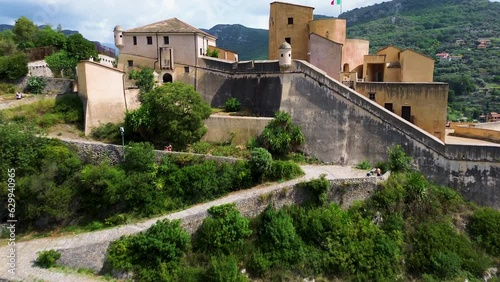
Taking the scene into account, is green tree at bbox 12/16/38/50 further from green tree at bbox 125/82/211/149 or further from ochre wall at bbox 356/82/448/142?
ochre wall at bbox 356/82/448/142

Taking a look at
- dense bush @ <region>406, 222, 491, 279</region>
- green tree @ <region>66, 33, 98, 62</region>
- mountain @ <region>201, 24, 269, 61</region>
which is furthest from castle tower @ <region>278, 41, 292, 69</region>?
mountain @ <region>201, 24, 269, 61</region>

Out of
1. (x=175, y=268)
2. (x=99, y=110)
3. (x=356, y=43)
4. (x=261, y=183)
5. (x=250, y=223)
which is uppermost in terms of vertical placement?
(x=356, y=43)

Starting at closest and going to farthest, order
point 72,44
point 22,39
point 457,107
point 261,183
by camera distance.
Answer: point 261,183 → point 72,44 → point 22,39 → point 457,107

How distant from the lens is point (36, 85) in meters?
24.8

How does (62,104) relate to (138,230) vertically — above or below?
above

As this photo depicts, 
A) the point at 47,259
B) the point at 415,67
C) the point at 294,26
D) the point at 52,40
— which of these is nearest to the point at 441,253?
the point at 415,67

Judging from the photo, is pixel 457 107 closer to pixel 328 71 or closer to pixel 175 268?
pixel 328 71

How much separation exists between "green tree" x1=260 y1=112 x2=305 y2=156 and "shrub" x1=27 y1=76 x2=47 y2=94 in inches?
629

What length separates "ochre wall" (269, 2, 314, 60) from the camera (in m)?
25.0

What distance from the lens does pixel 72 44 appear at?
97.2ft

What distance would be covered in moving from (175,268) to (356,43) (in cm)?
1902

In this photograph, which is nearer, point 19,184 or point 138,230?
point 138,230

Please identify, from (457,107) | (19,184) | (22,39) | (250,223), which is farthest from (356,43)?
(457,107)

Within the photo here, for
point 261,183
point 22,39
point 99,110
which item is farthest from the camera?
point 22,39
